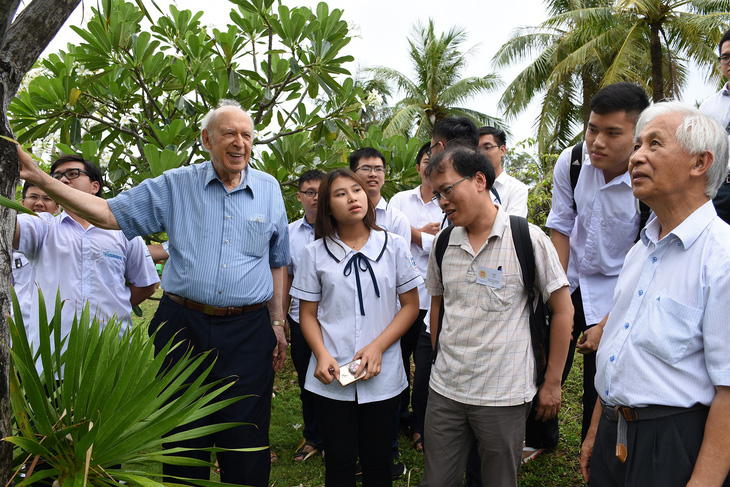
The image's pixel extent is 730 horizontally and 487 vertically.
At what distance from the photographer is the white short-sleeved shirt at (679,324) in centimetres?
163

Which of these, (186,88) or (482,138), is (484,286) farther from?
(186,88)

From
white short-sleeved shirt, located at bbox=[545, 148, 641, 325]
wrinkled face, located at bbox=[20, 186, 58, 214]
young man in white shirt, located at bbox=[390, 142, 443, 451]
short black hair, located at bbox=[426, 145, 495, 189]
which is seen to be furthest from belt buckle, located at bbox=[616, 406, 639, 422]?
wrinkled face, located at bbox=[20, 186, 58, 214]

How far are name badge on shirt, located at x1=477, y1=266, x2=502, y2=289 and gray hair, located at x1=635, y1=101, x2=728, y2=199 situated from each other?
0.92 meters

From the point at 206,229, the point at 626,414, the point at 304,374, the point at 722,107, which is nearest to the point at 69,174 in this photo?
the point at 206,229

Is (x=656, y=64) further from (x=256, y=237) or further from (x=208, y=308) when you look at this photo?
(x=208, y=308)

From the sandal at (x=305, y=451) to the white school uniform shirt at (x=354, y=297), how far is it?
1486mm

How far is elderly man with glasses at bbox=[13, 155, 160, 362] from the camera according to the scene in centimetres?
327

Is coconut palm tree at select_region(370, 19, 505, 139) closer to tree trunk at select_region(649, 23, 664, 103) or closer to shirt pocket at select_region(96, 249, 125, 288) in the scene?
tree trunk at select_region(649, 23, 664, 103)

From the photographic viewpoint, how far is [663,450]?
1707 millimetres

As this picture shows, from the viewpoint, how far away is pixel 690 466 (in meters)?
1.67

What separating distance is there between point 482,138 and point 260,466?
2775 mm

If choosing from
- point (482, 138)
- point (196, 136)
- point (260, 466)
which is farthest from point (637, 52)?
point (260, 466)

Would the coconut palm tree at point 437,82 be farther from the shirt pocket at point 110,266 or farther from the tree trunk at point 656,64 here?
the shirt pocket at point 110,266

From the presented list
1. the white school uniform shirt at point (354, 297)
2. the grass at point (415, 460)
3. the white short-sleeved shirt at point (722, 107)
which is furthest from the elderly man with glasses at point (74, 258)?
the white short-sleeved shirt at point (722, 107)
